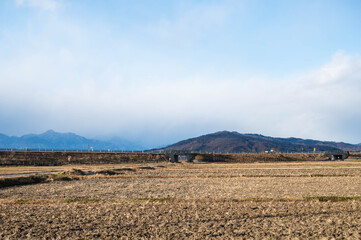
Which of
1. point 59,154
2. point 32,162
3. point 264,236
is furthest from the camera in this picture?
point 59,154

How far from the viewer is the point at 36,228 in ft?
54.4

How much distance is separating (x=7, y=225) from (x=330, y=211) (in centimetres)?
1942

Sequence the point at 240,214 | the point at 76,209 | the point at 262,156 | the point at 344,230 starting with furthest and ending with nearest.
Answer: the point at 262,156
the point at 76,209
the point at 240,214
the point at 344,230

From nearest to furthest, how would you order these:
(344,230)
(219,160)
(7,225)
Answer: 1. (344,230)
2. (7,225)
3. (219,160)

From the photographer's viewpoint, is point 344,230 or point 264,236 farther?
point 344,230

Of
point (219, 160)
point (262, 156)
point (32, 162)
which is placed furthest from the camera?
point (262, 156)

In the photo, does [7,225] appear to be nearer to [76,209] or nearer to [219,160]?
[76,209]

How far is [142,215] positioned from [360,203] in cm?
1585

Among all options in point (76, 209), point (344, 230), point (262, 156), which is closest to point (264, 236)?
point (344, 230)

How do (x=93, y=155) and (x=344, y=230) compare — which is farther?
(x=93, y=155)

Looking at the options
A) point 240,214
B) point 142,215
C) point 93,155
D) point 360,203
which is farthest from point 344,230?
point 93,155

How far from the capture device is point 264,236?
1492 centimetres

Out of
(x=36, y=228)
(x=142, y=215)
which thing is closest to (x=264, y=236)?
(x=142, y=215)

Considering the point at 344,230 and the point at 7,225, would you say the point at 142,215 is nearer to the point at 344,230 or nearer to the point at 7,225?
the point at 7,225
